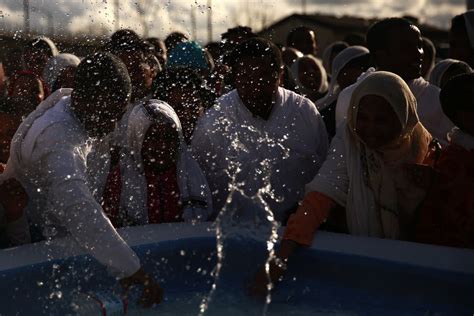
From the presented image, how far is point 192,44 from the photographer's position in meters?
6.01

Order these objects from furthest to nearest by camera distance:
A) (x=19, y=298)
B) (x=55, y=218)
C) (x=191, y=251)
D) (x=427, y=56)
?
(x=427, y=56)
(x=191, y=251)
(x=55, y=218)
(x=19, y=298)

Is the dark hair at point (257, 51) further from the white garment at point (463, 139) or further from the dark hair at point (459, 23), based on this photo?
the dark hair at point (459, 23)

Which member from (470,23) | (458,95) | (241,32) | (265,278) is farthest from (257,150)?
(470,23)

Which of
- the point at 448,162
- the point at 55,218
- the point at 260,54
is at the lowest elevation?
the point at 55,218

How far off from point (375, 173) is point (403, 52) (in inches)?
44.6

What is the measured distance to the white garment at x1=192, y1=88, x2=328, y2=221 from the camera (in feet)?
15.1

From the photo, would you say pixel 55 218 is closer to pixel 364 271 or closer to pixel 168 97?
pixel 168 97

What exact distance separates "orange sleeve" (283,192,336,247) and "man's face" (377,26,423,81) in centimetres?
121

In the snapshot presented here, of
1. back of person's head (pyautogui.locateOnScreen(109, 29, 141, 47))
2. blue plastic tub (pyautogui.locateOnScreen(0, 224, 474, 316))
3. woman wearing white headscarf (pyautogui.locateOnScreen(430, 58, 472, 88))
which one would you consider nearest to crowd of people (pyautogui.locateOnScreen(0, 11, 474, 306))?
blue plastic tub (pyautogui.locateOnScreen(0, 224, 474, 316))

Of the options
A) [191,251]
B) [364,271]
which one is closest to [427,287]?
[364,271]

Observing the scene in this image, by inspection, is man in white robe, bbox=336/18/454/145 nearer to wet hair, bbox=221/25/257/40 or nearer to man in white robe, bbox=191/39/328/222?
man in white robe, bbox=191/39/328/222

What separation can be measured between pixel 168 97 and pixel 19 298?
155cm

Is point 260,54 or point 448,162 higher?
point 260,54

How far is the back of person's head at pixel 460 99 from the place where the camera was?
3.88m
